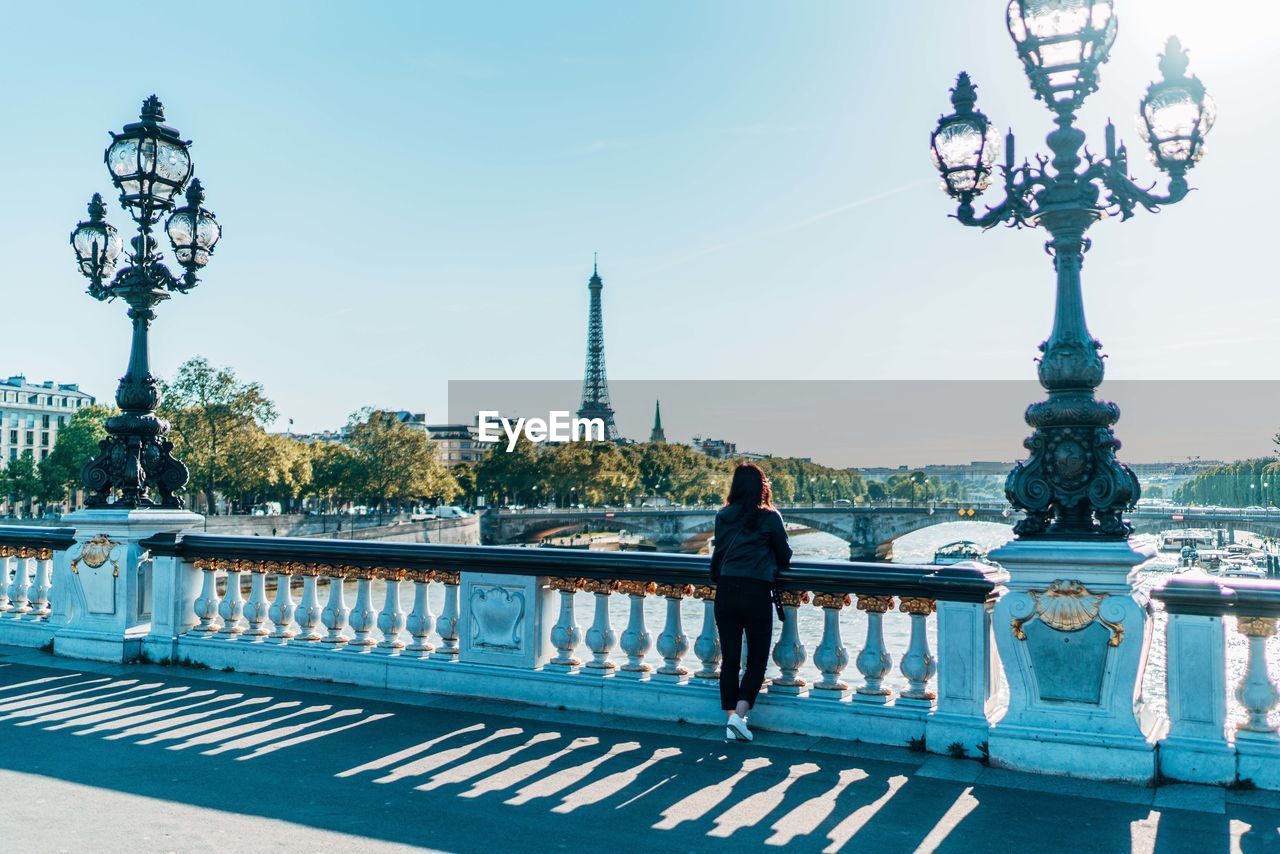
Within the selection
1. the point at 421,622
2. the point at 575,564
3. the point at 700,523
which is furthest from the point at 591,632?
the point at 700,523

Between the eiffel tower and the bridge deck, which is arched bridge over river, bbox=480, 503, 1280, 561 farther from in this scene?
the bridge deck

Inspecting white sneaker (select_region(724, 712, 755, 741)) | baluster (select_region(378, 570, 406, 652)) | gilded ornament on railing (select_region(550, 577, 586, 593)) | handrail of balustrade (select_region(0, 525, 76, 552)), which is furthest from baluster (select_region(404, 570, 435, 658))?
handrail of balustrade (select_region(0, 525, 76, 552))

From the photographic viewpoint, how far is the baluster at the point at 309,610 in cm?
904

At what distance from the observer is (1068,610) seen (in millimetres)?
6312

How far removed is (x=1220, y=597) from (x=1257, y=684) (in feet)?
1.62

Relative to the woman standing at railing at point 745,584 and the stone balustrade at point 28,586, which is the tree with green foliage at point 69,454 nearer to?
the stone balustrade at point 28,586

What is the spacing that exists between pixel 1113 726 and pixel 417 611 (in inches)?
195

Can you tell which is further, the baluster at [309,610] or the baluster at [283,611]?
the baluster at [283,611]

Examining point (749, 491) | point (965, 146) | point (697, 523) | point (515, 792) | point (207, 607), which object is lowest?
point (697, 523)

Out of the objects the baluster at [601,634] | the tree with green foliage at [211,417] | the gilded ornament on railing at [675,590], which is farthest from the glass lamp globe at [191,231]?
the tree with green foliage at [211,417]

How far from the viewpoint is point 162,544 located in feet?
32.2

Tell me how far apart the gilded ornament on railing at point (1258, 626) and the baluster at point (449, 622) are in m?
5.21

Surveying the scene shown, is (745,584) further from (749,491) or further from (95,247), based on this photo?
(95,247)

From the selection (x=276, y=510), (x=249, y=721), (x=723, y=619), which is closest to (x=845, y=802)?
(x=723, y=619)
